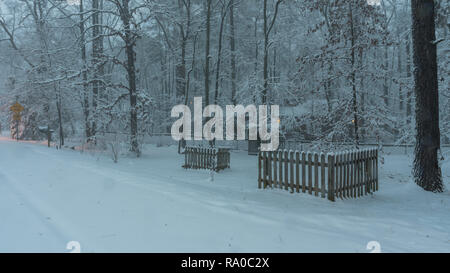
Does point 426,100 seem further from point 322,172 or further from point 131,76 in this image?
point 131,76

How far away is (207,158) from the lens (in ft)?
46.2

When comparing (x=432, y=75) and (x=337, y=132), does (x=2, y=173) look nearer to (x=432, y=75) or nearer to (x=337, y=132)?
(x=337, y=132)

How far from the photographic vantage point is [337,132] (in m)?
11.7

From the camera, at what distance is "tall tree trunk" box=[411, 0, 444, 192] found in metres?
8.83

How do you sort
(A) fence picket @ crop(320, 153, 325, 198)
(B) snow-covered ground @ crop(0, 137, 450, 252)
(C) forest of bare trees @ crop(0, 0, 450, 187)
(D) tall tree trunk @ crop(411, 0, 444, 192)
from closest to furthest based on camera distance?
(B) snow-covered ground @ crop(0, 137, 450, 252), (A) fence picket @ crop(320, 153, 325, 198), (D) tall tree trunk @ crop(411, 0, 444, 192), (C) forest of bare trees @ crop(0, 0, 450, 187)

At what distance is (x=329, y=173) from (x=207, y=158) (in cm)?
729

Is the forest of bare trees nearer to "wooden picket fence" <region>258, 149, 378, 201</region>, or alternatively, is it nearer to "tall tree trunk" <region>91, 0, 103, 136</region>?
"tall tree trunk" <region>91, 0, 103, 136</region>

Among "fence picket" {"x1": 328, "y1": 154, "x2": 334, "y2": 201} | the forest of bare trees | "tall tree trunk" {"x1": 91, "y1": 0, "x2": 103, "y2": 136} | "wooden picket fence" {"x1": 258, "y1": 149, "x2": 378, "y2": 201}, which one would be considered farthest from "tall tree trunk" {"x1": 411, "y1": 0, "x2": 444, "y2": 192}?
"tall tree trunk" {"x1": 91, "y1": 0, "x2": 103, "y2": 136}

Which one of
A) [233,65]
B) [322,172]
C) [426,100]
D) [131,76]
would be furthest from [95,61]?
[426,100]

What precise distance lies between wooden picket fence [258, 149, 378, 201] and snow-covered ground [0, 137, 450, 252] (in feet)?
1.03

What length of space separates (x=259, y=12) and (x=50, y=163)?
24882 millimetres

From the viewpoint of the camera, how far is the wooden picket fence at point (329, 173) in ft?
25.0

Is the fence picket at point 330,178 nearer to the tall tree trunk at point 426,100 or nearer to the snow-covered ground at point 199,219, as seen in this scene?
the snow-covered ground at point 199,219
